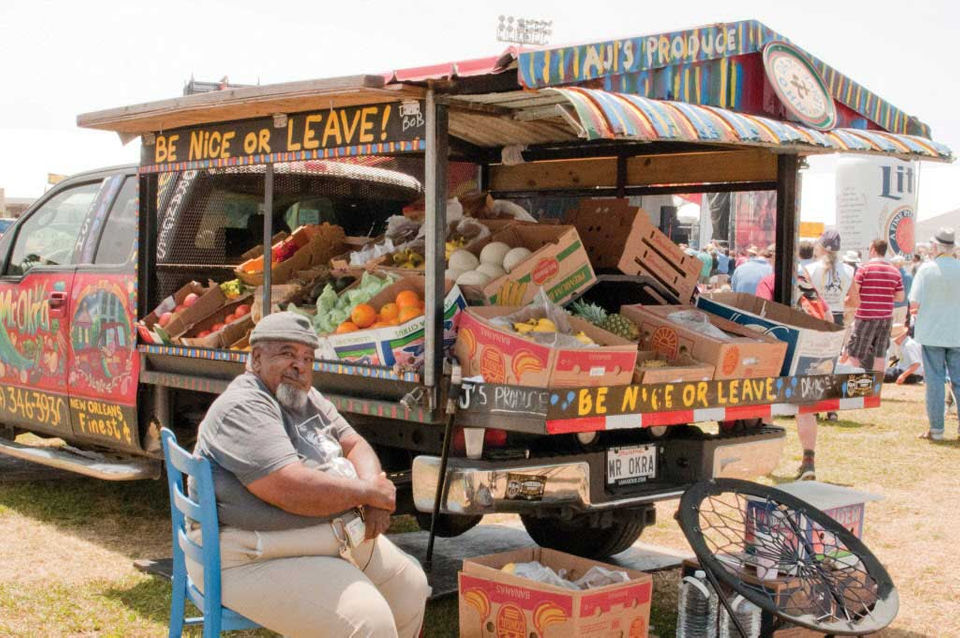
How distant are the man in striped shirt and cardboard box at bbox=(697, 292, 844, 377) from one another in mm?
6015

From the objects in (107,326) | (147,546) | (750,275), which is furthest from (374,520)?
(750,275)

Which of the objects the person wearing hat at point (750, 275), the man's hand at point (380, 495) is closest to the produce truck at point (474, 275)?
the man's hand at point (380, 495)

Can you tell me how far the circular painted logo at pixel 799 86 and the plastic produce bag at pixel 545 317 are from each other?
1425 millimetres

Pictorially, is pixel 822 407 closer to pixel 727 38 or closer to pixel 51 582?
pixel 727 38

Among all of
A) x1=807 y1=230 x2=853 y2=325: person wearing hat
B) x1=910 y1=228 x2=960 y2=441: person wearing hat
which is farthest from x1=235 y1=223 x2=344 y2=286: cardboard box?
x1=910 y1=228 x2=960 y2=441: person wearing hat

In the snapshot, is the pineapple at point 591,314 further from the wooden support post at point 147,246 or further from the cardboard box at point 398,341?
the wooden support post at point 147,246

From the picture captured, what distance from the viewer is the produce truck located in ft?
14.8

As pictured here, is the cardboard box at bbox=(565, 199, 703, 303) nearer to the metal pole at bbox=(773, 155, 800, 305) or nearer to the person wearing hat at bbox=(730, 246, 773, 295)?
the metal pole at bbox=(773, 155, 800, 305)

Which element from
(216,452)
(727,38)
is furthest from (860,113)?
(216,452)

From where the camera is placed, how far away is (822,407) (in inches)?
215

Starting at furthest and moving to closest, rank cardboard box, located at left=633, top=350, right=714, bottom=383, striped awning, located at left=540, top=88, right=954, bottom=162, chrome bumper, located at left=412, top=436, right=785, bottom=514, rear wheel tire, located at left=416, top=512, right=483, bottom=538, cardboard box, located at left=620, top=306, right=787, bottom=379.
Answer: rear wheel tire, located at left=416, top=512, right=483, bottom=538 < cardboard box, located at left=620, top=306, right=787, bottom=379 < cardboard box, located at left=633, top=350, right=714, bottom=383 < chrome bumper, located at left=412, top=436, right=785, bottom=514 < striped awning, located at left=540, top=88, right=954, bottom=162

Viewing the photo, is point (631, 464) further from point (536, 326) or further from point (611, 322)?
point (536, 326)

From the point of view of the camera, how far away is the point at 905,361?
51.6 ft

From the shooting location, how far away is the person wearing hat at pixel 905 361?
1549 centimetres
